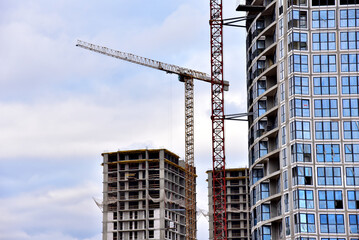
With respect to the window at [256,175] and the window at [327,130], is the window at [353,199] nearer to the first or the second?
the window at [327,130]

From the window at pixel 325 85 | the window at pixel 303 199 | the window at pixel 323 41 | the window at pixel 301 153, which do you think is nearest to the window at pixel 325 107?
the window at pixel 325 85

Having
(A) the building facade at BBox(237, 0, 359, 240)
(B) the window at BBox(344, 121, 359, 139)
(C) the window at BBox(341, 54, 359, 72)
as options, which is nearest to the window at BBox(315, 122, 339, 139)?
(A) the building facade at BBox(237, 0, 359, 240)

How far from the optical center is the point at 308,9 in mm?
106812

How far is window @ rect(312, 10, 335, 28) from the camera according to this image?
348 ft

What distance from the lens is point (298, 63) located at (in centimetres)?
10531

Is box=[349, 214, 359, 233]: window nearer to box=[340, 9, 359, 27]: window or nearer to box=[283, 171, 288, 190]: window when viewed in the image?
box=[283, 171, 288, 190]: window

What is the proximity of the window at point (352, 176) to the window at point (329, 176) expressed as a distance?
105cm

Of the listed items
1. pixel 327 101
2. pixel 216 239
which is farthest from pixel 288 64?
pixel 216 239

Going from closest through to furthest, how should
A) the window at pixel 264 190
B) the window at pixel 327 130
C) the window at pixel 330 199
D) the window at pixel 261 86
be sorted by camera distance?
the window at pixel 330 199 → the window at pixel 327 130 → the window at pixel 264 190 → the window at pixel 261 86

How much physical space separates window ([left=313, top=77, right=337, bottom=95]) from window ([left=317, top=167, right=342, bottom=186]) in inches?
397

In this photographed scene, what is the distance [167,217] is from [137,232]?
9.22m

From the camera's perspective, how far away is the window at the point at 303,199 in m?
100

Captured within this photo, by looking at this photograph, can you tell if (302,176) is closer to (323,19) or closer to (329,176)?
(329,176)

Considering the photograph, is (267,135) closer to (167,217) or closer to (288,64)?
(288,64)
